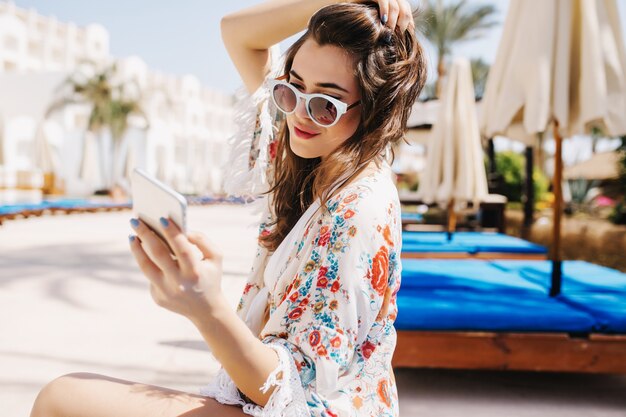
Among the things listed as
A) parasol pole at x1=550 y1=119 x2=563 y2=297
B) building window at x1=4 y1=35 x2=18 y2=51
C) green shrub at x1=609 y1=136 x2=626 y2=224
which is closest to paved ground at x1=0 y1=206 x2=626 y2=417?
parasol pole at x1=550 y1=119 x2=563 y2=297

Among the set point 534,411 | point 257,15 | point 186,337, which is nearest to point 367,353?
point 257,15

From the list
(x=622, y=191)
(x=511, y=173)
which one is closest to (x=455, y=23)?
(x=511, y=173)

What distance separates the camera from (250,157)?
1610 millimetres

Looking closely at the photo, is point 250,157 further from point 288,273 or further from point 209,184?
point 209,184

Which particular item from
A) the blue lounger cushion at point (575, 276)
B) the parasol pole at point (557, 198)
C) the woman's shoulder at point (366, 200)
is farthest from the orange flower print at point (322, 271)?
the parasol pole at point (557, 198)

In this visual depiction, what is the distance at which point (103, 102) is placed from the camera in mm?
29734

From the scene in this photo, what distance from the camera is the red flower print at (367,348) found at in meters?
1.07

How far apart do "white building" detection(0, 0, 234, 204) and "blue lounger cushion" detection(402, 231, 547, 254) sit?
17.1 m

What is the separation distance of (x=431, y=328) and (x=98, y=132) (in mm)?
30964

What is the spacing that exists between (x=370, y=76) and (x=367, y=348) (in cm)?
56

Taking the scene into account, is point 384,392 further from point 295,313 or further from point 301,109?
point 301,109

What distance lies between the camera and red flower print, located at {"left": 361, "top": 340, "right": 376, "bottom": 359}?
3.52ft

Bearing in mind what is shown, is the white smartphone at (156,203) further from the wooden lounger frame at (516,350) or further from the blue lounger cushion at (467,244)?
the blue lounger cushion at (467,244)

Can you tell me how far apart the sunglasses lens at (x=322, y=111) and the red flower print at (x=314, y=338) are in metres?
0.47
